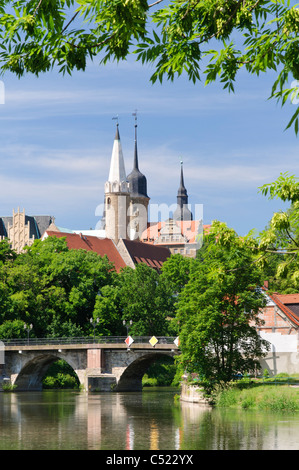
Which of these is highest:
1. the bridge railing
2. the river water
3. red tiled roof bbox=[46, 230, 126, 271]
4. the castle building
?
the castle building

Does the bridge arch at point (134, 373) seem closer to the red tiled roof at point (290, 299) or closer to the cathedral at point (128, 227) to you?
the red tiled roof at point (290, 299)

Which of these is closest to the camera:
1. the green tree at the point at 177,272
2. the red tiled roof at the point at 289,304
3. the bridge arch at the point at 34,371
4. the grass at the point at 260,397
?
the grass at the point at 260,397

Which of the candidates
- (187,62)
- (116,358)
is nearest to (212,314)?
(116,358)

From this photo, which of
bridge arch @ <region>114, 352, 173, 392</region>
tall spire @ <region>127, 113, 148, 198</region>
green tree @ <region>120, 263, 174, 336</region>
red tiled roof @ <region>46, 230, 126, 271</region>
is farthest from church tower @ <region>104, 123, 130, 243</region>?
bridge arch @ <region>114, 352, 173, 392</region>

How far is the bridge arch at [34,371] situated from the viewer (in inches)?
2379

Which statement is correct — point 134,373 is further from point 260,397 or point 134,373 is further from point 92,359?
point 260,397

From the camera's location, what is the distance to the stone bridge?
57234mm

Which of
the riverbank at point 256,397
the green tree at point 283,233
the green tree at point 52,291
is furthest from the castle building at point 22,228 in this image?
the green tree at point 283,233

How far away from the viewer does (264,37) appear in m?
7.61

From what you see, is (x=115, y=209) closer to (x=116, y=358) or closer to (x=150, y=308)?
(x=150, y=308)

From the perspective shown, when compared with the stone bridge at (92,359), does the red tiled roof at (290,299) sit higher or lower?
higher

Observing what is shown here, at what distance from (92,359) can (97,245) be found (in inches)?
1898

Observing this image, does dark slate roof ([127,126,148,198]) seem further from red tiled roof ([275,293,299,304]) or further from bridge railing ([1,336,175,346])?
red tiled roof ([275,293,299,304])
